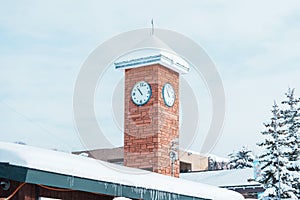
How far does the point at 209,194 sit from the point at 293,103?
421 inches

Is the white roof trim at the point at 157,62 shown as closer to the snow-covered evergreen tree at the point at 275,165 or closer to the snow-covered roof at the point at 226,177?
the snow-covered evergreen tree at the point at 275,165

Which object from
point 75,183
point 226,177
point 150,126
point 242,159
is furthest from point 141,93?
point 242,159

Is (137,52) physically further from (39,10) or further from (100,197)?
(100,197)

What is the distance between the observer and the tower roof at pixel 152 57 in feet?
54.7

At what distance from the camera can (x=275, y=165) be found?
53.6 feet

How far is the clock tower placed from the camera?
54.0 feet

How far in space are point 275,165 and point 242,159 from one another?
25.6 m

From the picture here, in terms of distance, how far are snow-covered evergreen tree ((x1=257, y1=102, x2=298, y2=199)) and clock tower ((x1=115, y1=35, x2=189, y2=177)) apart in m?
2.73

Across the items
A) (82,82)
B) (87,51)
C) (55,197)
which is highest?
(87,51)

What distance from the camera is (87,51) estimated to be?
16.7 meters

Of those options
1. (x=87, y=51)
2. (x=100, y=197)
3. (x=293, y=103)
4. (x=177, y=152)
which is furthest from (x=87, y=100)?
(x=293, y=103)

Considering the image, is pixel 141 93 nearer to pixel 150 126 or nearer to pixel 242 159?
pixel 150 126

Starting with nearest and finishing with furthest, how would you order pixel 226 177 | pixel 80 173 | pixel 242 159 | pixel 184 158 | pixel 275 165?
pixel 80 173 → pixel 275 165 → pixel 226 177 → pixel 184 158 → pixel 242 159

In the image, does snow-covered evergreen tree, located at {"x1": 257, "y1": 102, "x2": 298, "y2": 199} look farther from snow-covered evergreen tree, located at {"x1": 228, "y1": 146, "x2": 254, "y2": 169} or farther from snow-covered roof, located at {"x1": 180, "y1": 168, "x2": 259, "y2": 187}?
snow-covered evergreen tree, located at {"x1": 228, "y1": 146, "x2": 254, "y2": 169}
